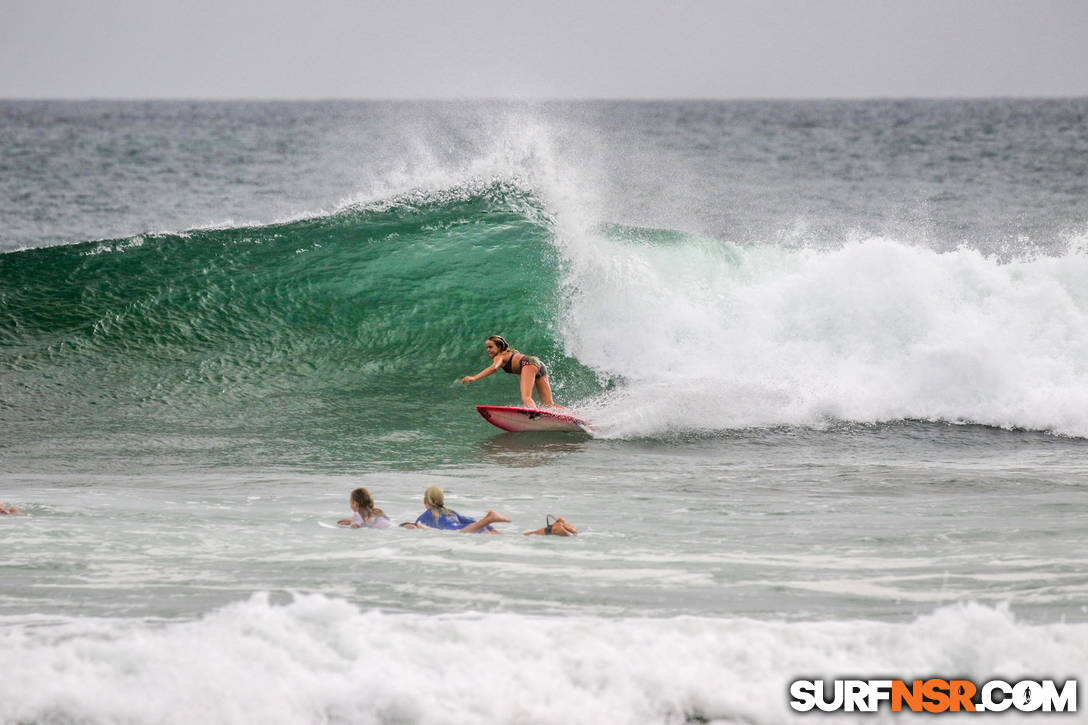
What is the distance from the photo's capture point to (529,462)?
11000 mm

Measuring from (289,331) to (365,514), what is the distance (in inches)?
305

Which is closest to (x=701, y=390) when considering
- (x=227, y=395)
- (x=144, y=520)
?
(x=227, y=395)

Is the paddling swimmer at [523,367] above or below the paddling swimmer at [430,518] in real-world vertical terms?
above

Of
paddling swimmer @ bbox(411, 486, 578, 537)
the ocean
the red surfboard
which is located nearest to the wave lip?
the ocean

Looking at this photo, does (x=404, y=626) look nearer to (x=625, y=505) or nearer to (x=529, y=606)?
(x=529, y=606)

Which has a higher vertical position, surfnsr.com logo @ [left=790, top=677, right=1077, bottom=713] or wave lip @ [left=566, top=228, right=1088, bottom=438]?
wave lip @ [left=566, top=228, right=1088, bottom=438]

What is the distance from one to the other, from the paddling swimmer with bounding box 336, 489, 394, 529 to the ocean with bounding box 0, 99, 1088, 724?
18 cm

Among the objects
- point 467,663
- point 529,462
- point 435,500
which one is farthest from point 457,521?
point 529,462

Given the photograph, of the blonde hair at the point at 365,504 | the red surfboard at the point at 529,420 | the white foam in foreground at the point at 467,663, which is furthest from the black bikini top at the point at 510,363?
the white foam in foreground at the point at 467,663

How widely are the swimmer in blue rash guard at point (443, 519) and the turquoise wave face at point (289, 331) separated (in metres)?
2.98

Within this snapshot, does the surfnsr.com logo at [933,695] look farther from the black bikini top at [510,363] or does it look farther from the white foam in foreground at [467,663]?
the black bikini top at [510,363]

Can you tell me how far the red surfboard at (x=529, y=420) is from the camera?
39.8ft

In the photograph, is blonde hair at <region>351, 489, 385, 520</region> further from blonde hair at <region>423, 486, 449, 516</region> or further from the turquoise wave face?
the turquoise wave face

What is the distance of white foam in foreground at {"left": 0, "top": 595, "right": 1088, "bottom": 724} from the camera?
213 inches
